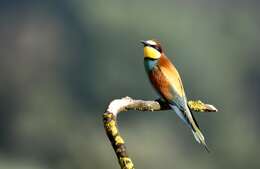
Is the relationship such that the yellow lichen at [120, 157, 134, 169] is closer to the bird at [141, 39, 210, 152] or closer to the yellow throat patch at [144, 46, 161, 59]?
the bird at [141, 39, 210, 152]

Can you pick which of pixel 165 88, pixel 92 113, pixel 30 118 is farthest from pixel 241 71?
pixel 165 88

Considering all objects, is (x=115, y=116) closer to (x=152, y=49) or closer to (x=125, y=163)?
(x=125, y=163)

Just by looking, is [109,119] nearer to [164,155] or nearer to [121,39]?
[164,155]

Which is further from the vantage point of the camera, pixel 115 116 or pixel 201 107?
pixel 201 107

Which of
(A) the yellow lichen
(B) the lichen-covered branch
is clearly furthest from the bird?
(A) the yellow lichen

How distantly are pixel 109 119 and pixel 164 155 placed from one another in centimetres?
4411

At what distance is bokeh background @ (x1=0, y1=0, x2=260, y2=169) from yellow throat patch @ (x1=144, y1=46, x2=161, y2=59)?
3187cm

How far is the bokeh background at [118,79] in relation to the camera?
46.6m

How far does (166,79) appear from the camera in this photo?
405 centimetres

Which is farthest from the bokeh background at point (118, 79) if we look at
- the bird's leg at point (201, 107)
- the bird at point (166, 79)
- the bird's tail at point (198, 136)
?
the bird's tail at point (198, 136)

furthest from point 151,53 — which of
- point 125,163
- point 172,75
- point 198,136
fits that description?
point 125,163

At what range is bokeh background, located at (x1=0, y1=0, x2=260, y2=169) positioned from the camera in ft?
153

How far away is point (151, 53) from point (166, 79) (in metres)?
0.11

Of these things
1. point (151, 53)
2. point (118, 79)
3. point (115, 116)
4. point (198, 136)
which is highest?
point (151, 53)
